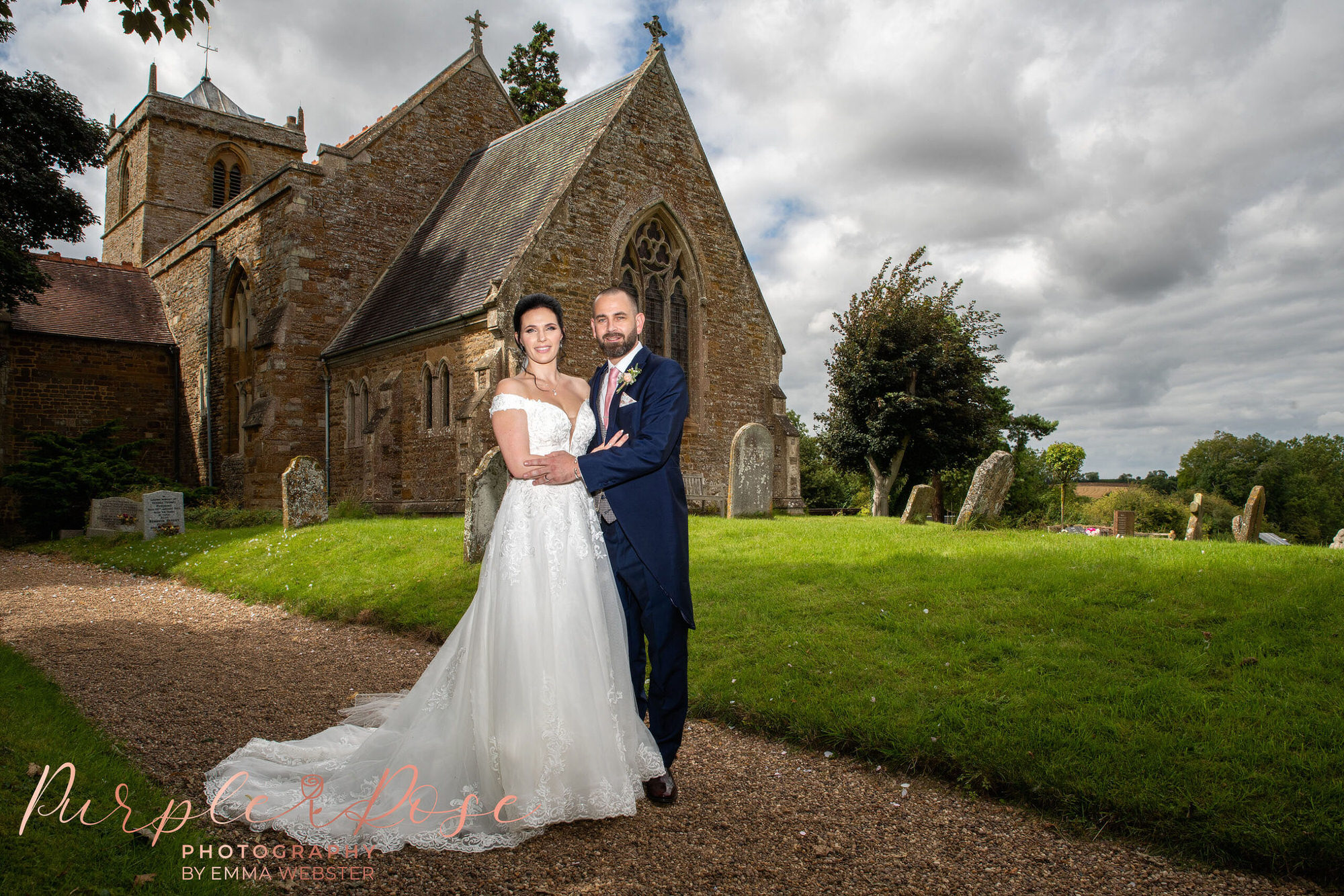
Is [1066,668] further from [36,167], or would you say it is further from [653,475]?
[36,167]

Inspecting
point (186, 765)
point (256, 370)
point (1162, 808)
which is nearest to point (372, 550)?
point (186, 765)

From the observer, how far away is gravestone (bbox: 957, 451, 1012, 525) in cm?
995

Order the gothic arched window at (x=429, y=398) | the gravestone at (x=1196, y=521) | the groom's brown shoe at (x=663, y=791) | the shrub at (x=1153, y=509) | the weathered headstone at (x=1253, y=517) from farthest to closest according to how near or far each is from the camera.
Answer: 1. the shrub at (x=1153, y=509)
2. the gothic arched window at (x=429, y=398)
3. the gravestone at (x=1196, y=521)
4. the weathered headstone at (x=1253, y=517)
5. the groom's brown shoe at (x=663, y=791)

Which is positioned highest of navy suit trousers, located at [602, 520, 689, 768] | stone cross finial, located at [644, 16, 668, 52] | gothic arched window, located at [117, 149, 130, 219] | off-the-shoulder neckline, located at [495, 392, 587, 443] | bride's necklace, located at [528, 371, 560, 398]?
gothic arched window, located at [117, 149, 130, 219]

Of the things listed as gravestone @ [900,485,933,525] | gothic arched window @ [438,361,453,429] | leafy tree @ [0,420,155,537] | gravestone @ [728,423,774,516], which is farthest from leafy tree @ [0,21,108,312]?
gravestone @ [900,485,933,525]

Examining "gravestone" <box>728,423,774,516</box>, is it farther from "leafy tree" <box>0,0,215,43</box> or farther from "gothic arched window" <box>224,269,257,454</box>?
"gothic arched window" <box>224,269,257,454</box>

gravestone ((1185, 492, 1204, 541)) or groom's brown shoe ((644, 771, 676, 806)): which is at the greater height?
gravestone ((1185, 492, 1204, 541))

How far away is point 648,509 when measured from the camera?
368 cm

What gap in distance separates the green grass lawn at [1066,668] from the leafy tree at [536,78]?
26.2 metres

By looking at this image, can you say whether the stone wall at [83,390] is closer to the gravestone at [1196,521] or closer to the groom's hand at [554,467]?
the groom's hand at [554,467]

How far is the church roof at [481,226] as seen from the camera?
630 inches

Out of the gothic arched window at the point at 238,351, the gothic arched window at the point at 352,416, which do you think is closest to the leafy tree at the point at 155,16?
the gothic arched window at the point at 352,416

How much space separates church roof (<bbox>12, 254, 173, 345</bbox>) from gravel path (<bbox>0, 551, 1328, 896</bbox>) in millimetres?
20848

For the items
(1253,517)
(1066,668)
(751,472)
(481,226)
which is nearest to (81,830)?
(1066,668)
